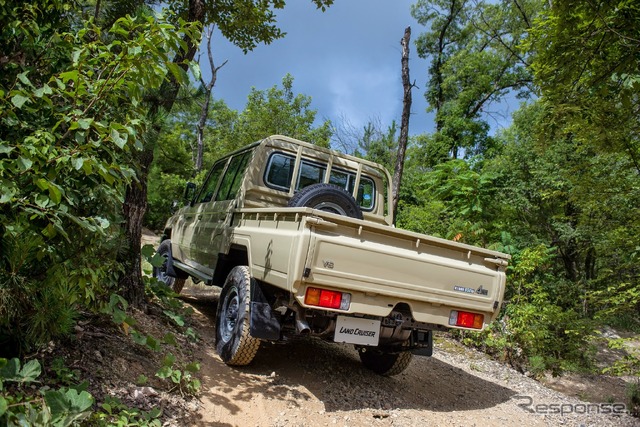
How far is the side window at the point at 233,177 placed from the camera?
5344 mm

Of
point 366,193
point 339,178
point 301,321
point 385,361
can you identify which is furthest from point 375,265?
point 366,193

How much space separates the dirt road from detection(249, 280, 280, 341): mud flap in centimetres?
49

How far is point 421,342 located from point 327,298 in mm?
1294

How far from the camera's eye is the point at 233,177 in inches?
220

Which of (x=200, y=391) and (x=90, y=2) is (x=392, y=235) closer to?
(x=200, y=391)

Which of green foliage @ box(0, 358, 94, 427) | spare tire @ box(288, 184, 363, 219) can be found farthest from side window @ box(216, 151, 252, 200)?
green foliage @ box(0, 358, 94, 427)

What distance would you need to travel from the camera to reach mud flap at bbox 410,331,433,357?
4.04m

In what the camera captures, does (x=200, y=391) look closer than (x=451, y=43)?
Yes

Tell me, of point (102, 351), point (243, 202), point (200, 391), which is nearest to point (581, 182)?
point (243, 202)

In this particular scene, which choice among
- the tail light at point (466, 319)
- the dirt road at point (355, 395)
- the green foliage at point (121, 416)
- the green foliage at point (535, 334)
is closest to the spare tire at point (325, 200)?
the tail light at point (466, 319)

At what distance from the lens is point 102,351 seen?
3277 millimetres

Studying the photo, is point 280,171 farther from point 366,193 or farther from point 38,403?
point 38,403

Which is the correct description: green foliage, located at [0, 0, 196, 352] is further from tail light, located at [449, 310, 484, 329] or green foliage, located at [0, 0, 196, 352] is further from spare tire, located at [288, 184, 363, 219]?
tail light, located at [449, 310, 484, 329]

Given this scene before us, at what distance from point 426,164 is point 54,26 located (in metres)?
21.5
